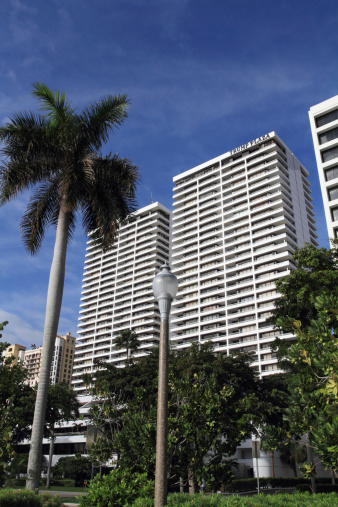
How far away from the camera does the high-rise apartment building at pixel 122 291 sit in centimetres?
12188

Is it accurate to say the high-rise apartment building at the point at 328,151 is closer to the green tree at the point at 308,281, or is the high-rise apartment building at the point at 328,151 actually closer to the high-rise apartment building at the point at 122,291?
the green tree at the point at 308,281

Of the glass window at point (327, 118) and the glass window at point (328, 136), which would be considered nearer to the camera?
the glass window at point (328, 136)

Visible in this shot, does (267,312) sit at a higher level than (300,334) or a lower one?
higher

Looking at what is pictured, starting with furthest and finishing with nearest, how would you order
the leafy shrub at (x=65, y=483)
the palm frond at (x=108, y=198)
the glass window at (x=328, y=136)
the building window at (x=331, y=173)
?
the glass window at (x=328, y=136)
the building window at (x=331, y=173)
the leafy shrub at (x=65, y=483)
the palm frond at (x=108, y=198)

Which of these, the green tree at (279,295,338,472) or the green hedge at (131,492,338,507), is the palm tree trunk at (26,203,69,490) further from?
the green tree at (279,295,338,472)

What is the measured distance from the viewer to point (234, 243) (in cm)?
10350

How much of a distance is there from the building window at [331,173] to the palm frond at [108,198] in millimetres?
36451

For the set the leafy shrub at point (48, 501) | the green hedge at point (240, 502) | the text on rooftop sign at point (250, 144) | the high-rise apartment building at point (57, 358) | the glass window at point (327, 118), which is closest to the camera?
the green hedge at point (240, 502)

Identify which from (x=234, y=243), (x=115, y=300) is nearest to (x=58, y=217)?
(x=234, y=243)

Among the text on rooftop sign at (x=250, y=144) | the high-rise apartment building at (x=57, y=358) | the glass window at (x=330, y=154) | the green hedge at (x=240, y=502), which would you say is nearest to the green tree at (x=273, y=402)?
the green hedge at (x=240, y=502)

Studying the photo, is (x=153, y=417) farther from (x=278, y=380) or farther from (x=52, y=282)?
(x=278, y=380)

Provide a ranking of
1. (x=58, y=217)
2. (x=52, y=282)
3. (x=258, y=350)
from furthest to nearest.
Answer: (x=258, y=350) < (x=58, y=217) < (x=52, y=282)

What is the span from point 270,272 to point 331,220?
152ft

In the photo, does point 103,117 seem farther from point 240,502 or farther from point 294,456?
point 294,456
